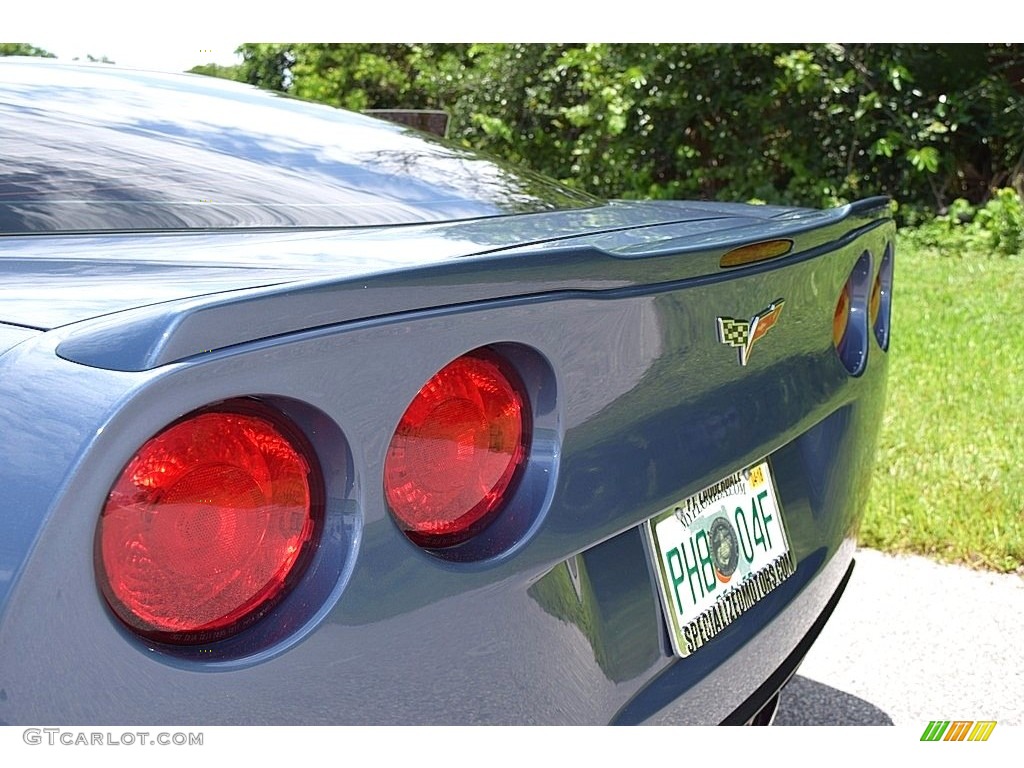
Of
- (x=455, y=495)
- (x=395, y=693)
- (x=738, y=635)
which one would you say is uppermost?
(x=455, y=495)

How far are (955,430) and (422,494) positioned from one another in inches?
151

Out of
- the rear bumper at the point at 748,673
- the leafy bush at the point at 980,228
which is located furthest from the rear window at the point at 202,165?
the leafy bush at the point at 980,228

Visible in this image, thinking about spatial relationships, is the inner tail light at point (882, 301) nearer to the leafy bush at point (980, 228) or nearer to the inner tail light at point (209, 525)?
the inner tail light at point (209, 525)

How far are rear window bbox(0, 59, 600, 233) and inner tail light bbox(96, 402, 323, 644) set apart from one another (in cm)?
76

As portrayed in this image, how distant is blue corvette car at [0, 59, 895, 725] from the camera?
41.5 inches

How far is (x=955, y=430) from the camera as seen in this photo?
4617 mm

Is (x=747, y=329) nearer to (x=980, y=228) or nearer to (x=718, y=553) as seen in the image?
(x=718, y=553)

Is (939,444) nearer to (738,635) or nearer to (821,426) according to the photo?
(821,426)

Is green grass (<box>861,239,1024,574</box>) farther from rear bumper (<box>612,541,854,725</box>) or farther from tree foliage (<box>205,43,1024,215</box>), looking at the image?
tree foliage (<box>205,43,1024,215</box>)

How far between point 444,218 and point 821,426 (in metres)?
0.80

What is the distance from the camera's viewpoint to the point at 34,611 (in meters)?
1.01

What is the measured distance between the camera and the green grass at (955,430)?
12.1 ft
